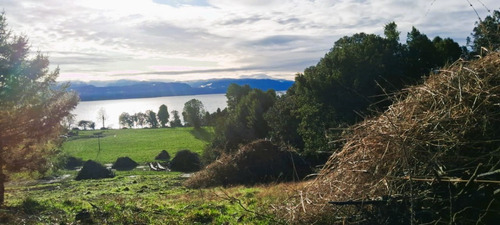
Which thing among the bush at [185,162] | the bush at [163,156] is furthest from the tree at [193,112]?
the bush at [185,162]

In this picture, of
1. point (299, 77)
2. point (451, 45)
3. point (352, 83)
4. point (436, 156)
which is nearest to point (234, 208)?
point (436, 156)

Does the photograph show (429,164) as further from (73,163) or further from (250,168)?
(73,163)

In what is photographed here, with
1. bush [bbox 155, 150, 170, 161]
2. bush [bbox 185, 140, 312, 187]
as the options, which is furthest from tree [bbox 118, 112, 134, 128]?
bush [bbox 185, 140, 312, 187]

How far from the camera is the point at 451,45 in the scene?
31672 millimetres

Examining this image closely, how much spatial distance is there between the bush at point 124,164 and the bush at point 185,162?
8.59m

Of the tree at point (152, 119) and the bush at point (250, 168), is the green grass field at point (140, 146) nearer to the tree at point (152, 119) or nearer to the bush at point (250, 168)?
the bush at point (250, 168)

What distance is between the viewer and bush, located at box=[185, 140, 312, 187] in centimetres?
2803

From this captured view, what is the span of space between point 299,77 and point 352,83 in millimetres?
5995

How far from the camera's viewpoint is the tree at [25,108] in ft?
62.5

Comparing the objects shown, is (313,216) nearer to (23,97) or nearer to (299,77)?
(23,97)

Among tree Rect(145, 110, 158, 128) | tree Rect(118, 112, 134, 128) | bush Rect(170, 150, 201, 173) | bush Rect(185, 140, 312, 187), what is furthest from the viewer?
tree Rect(118, 112, 134, 128)

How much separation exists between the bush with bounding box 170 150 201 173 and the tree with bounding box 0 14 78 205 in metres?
29.2

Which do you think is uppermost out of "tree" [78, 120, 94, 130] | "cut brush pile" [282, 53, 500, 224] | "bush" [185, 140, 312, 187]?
"cut brush pile" [282, 53, 500, 224]

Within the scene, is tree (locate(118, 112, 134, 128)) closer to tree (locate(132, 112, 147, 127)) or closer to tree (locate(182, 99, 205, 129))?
tree (locate(132, 112, 147, 127))
